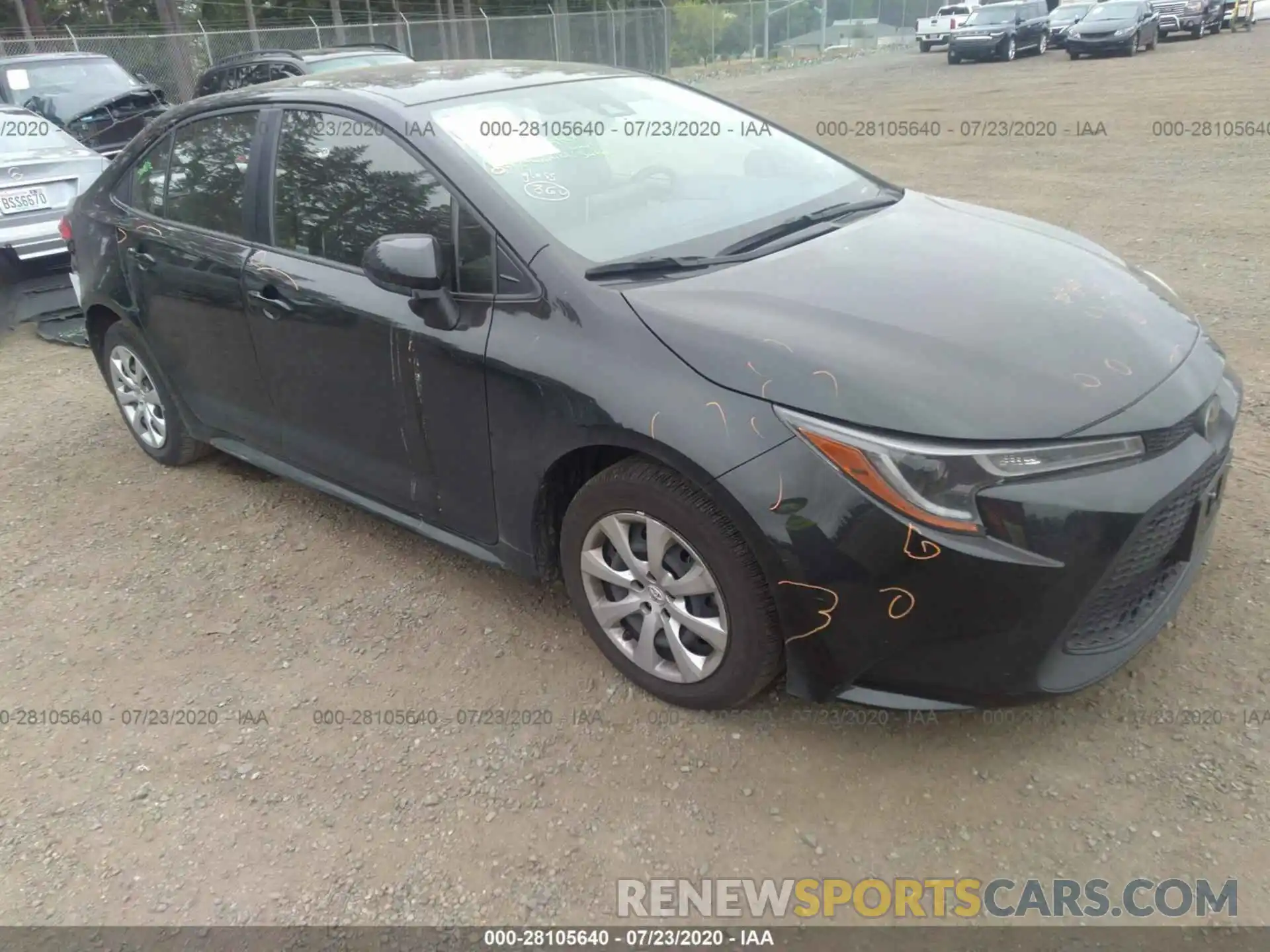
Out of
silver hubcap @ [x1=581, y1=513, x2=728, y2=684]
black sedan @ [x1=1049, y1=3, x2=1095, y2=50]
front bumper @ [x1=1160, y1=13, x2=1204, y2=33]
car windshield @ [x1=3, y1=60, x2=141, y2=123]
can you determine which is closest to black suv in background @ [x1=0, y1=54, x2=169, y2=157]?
car windshield @ [x1=3, y1=60, x2=141, y2=123]

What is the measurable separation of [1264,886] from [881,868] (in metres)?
0.84

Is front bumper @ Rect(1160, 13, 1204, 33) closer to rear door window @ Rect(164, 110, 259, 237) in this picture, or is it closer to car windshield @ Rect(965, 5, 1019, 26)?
car windshield @ Rect(965, 5, 1019, 26)

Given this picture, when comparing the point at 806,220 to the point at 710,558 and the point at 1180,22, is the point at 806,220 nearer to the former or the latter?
the point at 710,558

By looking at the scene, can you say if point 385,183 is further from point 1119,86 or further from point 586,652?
point 1119,86

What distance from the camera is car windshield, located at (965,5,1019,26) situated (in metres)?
25.6

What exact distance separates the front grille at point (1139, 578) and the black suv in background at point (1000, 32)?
27306mm

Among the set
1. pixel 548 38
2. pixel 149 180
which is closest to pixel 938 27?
pixel 548 38

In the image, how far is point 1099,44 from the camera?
23.2 metres

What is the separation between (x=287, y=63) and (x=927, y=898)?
37.8ft

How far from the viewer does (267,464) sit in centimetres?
381

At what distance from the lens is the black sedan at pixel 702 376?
2.17m

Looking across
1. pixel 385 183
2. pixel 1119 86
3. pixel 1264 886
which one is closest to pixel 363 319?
pixel 385 183

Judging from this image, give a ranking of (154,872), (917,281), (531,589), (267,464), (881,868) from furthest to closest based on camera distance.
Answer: (267,464)
(531,589)
(917,281)
(154,872)
(881,868)

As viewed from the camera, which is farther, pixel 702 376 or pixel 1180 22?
A: pixel 1180 22
